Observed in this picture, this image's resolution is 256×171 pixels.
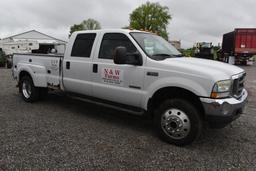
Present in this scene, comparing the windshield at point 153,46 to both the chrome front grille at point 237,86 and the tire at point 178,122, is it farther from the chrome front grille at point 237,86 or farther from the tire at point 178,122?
the chrome front grille at point 237,86

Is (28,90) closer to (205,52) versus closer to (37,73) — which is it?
(37,73)

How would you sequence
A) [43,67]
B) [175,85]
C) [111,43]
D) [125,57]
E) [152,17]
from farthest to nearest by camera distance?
[152,17], [43,67], [111,43], [125,57], [175,85]

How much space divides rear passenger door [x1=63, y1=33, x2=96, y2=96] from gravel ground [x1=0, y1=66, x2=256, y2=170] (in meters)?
0.70

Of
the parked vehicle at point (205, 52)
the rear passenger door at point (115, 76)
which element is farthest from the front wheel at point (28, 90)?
the parked vehicle at point (205, 52)

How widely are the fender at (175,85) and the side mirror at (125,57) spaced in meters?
0.50

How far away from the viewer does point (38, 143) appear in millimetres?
4008

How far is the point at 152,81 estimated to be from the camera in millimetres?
4215

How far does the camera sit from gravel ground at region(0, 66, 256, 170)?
3430mm

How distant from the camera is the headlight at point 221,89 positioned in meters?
3.62

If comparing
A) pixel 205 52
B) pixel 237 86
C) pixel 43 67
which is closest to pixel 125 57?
pixel 237 86

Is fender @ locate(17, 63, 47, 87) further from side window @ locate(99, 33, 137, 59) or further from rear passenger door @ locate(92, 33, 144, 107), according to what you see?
side window @ locate(99, 33, 137, 59)

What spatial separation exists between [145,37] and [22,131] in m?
2.95

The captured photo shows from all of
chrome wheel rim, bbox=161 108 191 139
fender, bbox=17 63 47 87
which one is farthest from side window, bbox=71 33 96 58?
chrome wheel rim, bbox=161 108 191 139

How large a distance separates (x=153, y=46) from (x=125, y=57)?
812 mm
